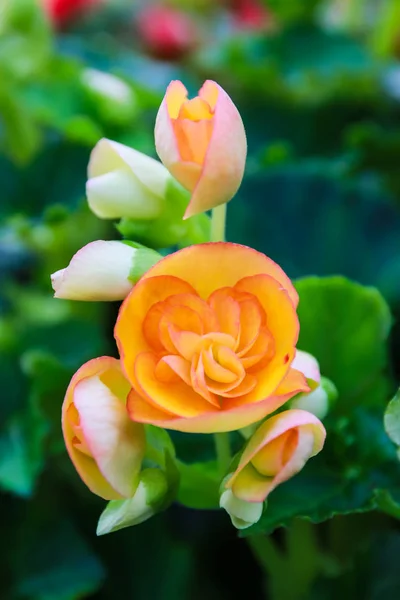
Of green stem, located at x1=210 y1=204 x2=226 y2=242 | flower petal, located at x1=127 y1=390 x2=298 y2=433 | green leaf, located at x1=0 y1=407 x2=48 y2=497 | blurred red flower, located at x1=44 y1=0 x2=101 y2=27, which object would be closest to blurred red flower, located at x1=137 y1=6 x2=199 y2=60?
blurred red flower, located at x1=44 y1=0 x2=101 y2=27

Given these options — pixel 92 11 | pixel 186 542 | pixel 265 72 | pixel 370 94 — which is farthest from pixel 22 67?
pixel 92 11

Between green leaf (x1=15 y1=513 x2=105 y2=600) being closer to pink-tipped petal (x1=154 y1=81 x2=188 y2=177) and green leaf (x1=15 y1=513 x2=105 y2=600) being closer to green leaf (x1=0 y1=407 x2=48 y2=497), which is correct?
green leaf (x1=0 y1=407 x2=48 y2=497)

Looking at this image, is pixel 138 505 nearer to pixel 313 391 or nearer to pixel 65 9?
pixel 313 391

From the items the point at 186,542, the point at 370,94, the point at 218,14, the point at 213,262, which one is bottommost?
the point at 186,542

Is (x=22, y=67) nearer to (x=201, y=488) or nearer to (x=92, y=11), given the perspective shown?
(x=201, y=488)

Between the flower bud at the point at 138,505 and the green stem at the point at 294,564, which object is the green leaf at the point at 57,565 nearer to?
the green stem at the point at 294,564

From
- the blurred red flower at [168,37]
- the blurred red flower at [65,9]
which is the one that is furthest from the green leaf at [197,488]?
the blurred red flower at [65,9]
